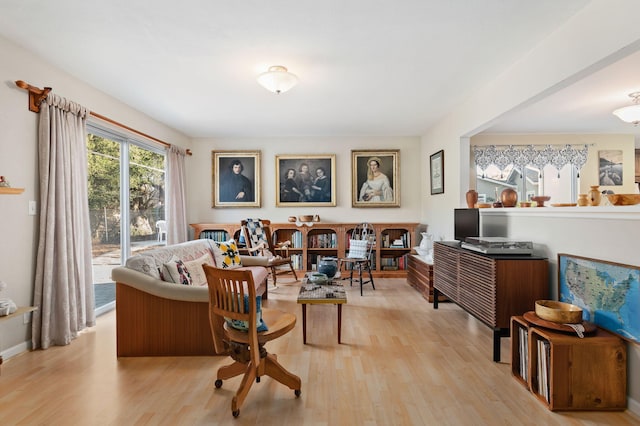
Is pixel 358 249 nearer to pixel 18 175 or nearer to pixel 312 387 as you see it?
pixel 312 387

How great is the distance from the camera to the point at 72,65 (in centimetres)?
316

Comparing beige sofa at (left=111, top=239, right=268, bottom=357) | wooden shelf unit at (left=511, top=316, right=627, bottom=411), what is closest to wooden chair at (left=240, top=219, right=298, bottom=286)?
beige sofa at (left=111, top=239, right=268, bottom=357)

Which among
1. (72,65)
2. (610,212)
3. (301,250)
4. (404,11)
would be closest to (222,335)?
(404,11)

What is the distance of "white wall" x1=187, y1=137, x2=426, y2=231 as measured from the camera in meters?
6.36

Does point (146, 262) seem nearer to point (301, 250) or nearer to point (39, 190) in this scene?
point (39, 190)

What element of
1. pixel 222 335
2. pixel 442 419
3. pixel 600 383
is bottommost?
pixel 442 419

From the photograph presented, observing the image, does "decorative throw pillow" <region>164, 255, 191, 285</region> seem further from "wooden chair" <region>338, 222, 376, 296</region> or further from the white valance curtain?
the white valance curtain

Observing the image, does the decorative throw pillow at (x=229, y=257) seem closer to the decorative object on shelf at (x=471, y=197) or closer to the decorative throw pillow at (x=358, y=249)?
the decorative throw pillow at (x=358, y=249)

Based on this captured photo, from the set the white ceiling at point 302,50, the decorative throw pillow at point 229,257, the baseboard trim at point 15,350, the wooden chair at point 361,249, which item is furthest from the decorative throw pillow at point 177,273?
the wooden chair at point 361,249

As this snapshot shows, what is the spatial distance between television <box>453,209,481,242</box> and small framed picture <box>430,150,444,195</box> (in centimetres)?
110

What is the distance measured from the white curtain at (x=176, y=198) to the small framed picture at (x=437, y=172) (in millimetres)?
4251

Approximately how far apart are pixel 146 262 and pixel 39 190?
1.20 m

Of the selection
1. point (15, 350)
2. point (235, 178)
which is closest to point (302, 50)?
point (15, 350)

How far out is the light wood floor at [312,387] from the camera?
1.97 m
